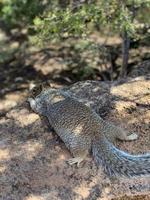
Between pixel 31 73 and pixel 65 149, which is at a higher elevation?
pixel 65 149

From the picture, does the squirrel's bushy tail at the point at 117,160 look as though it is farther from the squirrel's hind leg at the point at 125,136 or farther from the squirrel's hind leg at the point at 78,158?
the squirrel's hind leg at the point at 125,136

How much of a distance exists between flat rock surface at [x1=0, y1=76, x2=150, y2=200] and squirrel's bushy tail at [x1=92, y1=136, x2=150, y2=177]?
8cm

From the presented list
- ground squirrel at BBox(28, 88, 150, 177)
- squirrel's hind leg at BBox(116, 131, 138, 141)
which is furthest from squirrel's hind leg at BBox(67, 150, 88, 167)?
squirrel's hind leg at BBox(116, 131, 138, 141)

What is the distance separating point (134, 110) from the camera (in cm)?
519

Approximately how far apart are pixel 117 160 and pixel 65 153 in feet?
2.15

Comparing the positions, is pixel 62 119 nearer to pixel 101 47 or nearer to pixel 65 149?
pixel 65 149

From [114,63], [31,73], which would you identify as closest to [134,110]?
[114,63]

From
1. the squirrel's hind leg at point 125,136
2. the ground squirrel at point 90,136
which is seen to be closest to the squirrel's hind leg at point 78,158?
the ground squirrel at point 90,136

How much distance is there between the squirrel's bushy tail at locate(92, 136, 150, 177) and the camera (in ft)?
13.4


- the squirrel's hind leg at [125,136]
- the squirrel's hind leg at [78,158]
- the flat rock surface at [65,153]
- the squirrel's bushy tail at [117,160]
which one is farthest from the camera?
the squirrel's hind leg at [125,136]

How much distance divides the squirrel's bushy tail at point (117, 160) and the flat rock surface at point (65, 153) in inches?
3.2

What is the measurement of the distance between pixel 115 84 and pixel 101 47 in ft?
5.03

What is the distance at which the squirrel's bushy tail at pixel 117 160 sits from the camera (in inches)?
161

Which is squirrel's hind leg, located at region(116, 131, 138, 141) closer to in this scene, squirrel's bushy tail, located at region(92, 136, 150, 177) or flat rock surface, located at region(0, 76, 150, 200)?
flat rock surface, located at region(0, 76, 150, 200)
